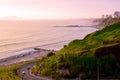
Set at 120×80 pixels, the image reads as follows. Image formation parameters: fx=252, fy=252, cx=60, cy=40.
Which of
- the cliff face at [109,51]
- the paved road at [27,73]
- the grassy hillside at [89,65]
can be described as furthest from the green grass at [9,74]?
the cliff face at [109,51]

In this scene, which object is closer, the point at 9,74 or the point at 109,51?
the point at 109,51

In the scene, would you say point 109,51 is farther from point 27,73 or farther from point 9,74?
point 9,74

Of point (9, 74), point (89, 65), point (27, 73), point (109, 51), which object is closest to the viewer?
point (89, 65)

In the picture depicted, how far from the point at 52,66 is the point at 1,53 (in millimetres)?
58111

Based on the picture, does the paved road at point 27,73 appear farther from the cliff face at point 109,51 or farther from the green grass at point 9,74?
the cliff face at point 109,51

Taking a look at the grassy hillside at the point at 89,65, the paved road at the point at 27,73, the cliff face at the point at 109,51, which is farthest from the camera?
the paved road at the point at 27,73

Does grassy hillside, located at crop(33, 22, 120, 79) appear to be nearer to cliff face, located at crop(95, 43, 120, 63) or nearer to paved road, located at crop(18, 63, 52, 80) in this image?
cliff face, located at crop(95, 43, 120, 63)

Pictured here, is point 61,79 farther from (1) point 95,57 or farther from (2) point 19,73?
(2) point 19,73

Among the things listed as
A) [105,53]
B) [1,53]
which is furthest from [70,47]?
[1,53]

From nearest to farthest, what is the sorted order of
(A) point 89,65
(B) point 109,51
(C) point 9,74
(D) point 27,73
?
(A) point 89,65, (B) point 109,51, (D) point 27,73, (C) point 9,74

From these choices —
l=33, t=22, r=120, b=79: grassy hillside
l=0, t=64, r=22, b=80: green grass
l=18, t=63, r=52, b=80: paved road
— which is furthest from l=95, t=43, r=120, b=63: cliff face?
l=0, t=64, r=22, b=80: green grass

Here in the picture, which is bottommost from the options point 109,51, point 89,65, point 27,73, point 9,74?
point 9,74

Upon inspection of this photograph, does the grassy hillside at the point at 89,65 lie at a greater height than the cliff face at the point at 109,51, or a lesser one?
lesser

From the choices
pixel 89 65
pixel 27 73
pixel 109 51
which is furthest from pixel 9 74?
pixel 109 51
